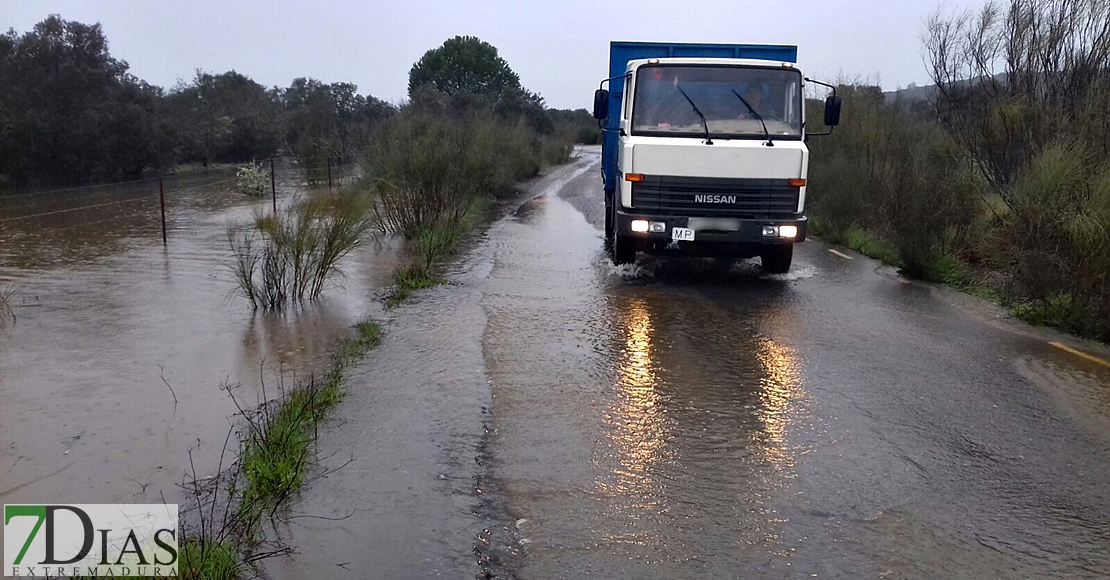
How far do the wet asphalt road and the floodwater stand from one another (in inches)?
36.9

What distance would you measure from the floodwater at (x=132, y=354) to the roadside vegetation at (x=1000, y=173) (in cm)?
674

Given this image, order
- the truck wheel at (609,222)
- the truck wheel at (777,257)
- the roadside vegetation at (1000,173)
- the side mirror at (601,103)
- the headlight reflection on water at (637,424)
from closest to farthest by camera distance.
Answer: the headlight reflection on water at (637,424)
the roadside vegetation at (1000,173)
the truck wheel at (777,257)
the side mirror at (601,103)
the truck wheel at (609,222)

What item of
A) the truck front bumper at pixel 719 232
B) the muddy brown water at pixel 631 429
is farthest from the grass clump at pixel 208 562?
the truck front bumper at pixel 719 232

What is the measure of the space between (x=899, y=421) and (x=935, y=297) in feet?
15.6

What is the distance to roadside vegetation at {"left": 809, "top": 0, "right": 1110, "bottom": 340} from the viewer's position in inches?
312

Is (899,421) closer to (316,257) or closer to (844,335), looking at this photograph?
(844,335)

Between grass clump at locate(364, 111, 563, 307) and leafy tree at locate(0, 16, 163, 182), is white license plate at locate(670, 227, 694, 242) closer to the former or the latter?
grass clump at locate(364, 111, 563, 307)

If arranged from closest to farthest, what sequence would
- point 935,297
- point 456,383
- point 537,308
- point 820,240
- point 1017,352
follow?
point 456,383 → point 1017,352 → point 537,308 → point 935,297 → point 820,240

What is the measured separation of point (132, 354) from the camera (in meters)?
7.12

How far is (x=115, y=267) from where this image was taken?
37.0 feet

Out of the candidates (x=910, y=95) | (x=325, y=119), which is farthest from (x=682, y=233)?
(x=325, y=119)

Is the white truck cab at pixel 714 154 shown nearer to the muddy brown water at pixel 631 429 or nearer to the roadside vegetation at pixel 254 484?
the muddy brown water at pixel 631 429

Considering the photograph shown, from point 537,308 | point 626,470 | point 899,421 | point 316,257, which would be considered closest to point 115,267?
point 316,257

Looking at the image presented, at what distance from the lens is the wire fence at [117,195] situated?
16031 millimetres
